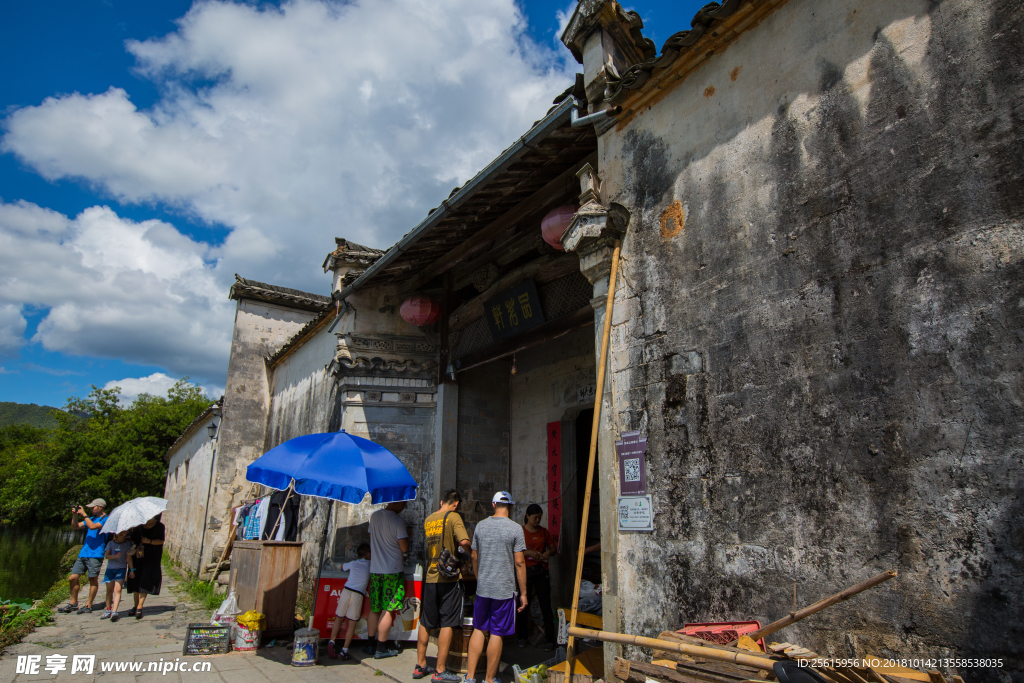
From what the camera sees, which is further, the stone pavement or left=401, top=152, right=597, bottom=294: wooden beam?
left=401, top=152, right=597, bottom=294: wooden beam

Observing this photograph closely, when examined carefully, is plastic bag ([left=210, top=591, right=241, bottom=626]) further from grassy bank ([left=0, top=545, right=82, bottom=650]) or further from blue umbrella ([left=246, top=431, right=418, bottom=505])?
grassy bank ([left=0, top=545, right=82, bottom=650])

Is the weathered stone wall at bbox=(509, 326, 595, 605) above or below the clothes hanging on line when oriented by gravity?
above

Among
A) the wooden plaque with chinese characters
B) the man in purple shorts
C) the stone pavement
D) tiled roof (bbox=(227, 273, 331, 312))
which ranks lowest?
the stone pavement

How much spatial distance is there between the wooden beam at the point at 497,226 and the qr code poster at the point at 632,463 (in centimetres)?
220

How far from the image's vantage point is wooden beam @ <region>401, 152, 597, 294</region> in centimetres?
527

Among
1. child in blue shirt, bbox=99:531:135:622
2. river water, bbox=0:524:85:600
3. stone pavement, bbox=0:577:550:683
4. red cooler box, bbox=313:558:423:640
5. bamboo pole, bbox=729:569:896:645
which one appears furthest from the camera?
river water, bbox=0:524:85:600

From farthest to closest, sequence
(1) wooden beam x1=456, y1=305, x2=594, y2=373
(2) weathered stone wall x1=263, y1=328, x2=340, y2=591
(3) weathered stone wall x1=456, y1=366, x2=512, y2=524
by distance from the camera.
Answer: (2) weathered stone wall x1=263, y1=328, x2=340, y2=591, (3) weathered stone wall x1=456, y1=366, x2=512, y2=524, (1) wooden beam x1=456, y1=305, x2=594, y2=373

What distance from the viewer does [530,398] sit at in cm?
770

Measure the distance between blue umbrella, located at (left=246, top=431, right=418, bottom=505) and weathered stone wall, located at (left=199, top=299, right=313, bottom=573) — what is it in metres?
8.24

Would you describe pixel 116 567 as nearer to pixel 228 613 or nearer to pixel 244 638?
pixel 228 613

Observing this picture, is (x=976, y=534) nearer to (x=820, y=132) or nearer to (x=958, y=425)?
(x=958, y=425)

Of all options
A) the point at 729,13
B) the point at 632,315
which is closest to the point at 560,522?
the point at 632,315

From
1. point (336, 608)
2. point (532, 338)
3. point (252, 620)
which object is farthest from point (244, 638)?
point (532, 338)

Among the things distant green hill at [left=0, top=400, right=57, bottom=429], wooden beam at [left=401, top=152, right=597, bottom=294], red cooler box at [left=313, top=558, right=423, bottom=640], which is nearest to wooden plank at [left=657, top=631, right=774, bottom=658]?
wooden beam at [left=401, top=152, right=597, bottom=294]
